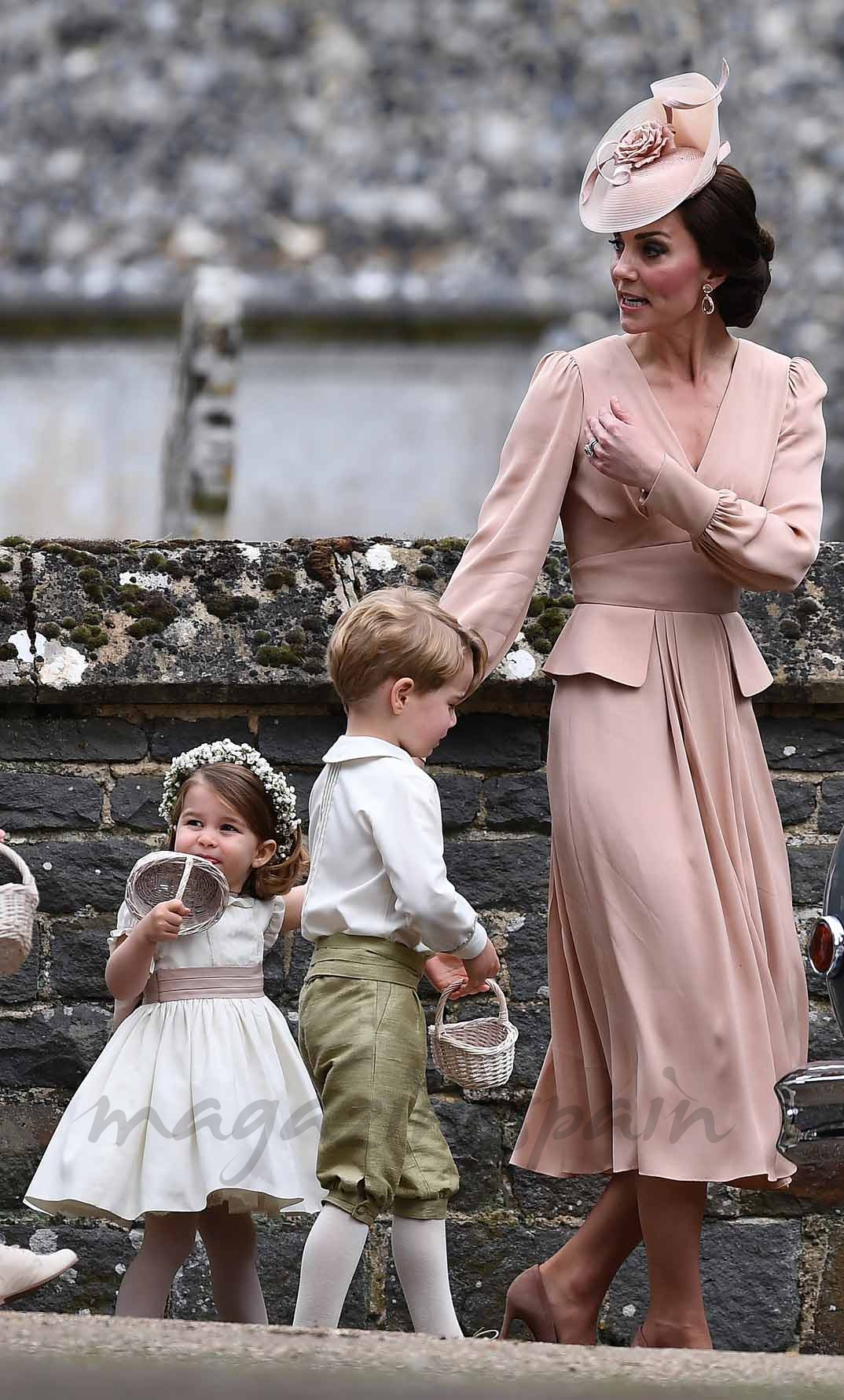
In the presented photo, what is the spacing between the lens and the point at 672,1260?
3.11 m

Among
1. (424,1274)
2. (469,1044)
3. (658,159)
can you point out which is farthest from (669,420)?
(424,1274)

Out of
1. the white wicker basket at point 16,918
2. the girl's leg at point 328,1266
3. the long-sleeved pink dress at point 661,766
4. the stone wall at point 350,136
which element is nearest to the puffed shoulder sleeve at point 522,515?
the long-sleeved pink dress at point 661,766

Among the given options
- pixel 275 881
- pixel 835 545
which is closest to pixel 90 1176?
pixel 275 881

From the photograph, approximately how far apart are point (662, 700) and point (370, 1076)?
0.77 meters

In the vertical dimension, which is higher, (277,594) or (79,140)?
(79,140)

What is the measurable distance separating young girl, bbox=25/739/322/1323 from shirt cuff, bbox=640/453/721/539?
2.79ft

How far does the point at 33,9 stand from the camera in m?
17.9

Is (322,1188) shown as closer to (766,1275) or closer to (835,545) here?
(766,1275)

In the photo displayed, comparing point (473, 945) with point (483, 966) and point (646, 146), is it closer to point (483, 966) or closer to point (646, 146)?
point (483, 966)

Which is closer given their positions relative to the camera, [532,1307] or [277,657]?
[532,1307]

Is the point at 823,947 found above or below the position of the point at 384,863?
below

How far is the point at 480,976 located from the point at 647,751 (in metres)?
0.45

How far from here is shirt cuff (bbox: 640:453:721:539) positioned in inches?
123

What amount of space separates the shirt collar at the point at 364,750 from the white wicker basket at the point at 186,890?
1.01 feet
